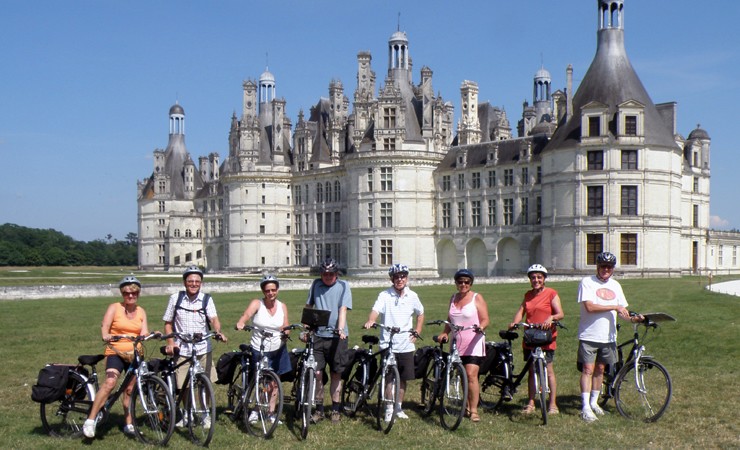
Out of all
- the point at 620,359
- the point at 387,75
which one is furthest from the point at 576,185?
the point at 620,359

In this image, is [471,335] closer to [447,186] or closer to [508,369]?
[508,369]

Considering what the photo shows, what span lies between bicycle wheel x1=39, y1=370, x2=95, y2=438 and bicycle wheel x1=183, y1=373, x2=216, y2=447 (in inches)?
48.4

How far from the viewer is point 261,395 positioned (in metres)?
10.6

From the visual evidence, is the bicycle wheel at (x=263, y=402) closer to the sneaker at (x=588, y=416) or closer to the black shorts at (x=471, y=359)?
the black shorts at (x=471, y=359)

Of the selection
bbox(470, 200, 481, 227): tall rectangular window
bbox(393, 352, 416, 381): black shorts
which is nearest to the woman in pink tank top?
bbox(393, 352, 416, 381): black shorts

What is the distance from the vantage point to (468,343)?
36.3 feet

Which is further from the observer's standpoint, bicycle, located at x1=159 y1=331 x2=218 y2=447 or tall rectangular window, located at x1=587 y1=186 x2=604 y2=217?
tall rectangular window, located at x1=587 y1=186 x2=604 y2=217

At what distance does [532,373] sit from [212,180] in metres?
82.4

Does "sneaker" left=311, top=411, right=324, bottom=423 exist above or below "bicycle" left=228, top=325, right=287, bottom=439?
below

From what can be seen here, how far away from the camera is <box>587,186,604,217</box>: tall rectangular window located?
5106cm

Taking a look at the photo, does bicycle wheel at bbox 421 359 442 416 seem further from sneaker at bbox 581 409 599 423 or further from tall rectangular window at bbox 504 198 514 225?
tall rectangular window at bbox 504 198 514 225

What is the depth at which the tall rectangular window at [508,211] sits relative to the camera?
59031 millimetres

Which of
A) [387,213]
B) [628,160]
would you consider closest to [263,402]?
[628,160]

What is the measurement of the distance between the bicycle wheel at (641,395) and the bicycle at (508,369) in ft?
3.21
